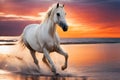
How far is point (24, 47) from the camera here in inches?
492

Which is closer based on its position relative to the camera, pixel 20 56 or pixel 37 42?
pixel 37 42

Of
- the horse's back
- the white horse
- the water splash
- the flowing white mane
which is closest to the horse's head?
the white horse

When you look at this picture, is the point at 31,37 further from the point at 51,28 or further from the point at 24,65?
the point at 24,65

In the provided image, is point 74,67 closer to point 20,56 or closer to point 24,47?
point 24,47

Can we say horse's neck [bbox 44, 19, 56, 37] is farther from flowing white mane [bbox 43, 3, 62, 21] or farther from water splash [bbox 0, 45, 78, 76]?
water splash [bbox 0, 45, 78, 76]

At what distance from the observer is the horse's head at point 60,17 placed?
9695 millimetres

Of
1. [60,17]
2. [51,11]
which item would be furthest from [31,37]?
[60,17]

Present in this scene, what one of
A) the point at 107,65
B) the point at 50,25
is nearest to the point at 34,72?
the point at 50,25

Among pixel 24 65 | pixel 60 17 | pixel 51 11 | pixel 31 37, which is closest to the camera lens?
pixel 60 17

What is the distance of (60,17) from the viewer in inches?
388

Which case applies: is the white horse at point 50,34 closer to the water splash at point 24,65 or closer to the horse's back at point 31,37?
the horse's back at point 31,37

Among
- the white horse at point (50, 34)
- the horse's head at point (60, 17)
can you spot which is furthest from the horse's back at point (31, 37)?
the horse's head at point (60, 17)

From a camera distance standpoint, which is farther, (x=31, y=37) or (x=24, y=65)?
(x=24, y=65)

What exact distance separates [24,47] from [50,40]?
242 cm
